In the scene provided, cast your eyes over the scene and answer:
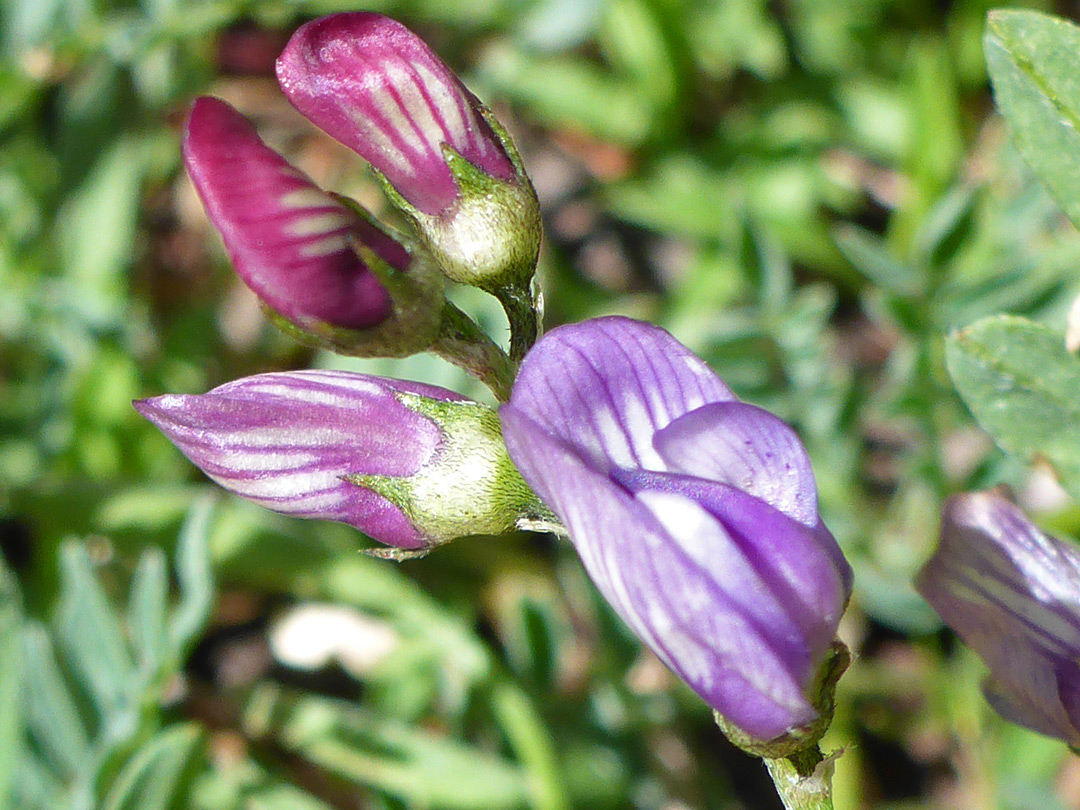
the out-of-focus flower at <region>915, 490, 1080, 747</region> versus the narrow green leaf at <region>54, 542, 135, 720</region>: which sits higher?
the out-of-focus flower at <region>915, 490, 1080, 747</region>

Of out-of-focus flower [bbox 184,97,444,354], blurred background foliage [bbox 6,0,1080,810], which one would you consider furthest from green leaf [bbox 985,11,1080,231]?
blurred background foliage [bbox 6,0,1080,810]

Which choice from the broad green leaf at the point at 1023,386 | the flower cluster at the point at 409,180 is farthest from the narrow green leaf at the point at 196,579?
the broad green leaf at the point at 1023,386

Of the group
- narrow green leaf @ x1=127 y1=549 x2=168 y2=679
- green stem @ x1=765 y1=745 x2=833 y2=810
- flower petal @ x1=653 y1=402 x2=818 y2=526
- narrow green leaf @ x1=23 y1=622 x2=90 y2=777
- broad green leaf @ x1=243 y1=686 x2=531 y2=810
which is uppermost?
flower petal @ x1=653 y1=402 x2=818 y2=526

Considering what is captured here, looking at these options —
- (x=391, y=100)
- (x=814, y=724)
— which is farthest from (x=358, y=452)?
(x=814, y=724)

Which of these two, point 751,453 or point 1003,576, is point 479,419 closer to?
point 751,453

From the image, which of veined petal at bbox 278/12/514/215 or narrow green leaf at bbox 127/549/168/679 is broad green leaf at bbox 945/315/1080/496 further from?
narrow green leaf at bbox 127/549/168/679

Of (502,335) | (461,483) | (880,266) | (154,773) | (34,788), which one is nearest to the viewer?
(461,483)

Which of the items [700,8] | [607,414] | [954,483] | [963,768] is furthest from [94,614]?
[700,8]
